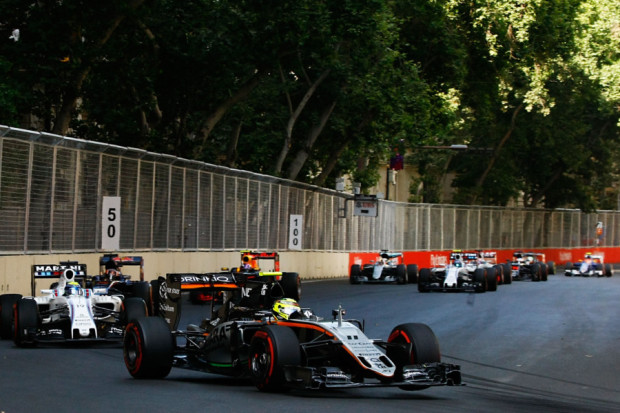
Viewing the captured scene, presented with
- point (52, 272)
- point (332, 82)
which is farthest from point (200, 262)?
point (52, 272)

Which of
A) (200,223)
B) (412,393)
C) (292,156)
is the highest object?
(292,156)

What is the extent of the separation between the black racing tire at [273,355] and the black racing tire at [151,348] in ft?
3.91

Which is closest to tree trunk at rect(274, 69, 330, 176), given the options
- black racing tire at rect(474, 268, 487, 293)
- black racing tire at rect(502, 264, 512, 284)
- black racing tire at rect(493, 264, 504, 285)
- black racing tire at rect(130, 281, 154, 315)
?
black racing tire at rect(493, 264, 504, 285)

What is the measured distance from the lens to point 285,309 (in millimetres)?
13570

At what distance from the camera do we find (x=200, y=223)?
33.1 m

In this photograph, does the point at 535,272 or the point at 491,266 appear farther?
the point at 535,272

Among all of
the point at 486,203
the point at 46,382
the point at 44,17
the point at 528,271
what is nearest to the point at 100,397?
the point at 46,382

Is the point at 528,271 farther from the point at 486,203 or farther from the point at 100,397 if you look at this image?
the point at 100,397

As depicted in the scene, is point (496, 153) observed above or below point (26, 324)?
above

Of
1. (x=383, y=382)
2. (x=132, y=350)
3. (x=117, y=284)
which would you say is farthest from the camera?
(x=117, y=284)

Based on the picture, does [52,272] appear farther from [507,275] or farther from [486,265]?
[507,275]

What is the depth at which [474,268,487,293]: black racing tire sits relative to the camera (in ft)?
115

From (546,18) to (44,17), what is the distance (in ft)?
82.4

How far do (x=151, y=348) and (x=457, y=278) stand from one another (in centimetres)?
2388
